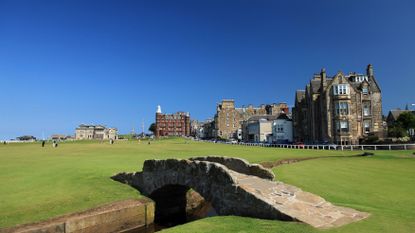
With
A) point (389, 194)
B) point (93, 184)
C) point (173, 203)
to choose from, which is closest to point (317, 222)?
point (389, 194)

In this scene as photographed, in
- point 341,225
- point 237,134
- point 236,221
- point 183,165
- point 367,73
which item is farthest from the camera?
point 237,134

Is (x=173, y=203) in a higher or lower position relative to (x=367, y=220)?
lower

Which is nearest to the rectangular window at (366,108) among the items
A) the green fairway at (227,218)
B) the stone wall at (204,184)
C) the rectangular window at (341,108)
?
the rectangular window at (341,108)

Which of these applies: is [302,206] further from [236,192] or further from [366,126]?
[366,126]

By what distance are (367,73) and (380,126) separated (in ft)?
43.7

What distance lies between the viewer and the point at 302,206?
496 inches

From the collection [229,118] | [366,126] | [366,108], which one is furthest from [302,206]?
[229,118]

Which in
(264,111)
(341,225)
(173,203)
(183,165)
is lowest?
(173,203)

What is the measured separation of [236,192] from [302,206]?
9.02ft

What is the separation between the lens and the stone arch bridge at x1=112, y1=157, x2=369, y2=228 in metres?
12.1

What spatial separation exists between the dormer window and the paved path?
197ft

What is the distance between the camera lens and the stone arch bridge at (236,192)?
39.6 feet

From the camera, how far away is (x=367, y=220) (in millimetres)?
11492

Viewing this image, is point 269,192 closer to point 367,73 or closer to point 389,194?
point 389,194
